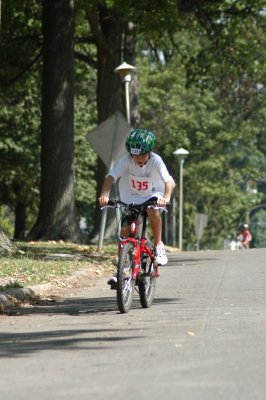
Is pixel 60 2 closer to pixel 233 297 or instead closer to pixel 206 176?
pixel 233 297

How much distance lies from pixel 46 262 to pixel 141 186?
18.2 feet

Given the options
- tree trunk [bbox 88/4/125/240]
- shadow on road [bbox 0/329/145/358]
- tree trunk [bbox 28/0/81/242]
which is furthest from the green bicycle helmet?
tree trunk [bbox 88/4/125/240]

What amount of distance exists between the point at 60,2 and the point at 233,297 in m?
13.9

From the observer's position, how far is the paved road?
6.23m

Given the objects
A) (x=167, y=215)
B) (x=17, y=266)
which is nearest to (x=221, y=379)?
(x=17, y=266)

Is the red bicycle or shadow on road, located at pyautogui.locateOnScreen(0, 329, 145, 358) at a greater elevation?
the red bicycle

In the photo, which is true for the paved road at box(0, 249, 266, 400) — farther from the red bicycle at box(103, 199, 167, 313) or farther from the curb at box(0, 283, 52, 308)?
the curb at box(0, 283, 52, 308)

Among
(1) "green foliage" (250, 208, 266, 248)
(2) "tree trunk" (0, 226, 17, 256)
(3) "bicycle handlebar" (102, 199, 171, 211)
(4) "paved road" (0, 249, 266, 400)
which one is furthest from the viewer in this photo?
(1) "green foliage" (250, 208, 266, 248)

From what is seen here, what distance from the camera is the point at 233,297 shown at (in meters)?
11.9

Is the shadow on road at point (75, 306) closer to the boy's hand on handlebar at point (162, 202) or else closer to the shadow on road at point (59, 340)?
the boy's hand on handlebar at point (162, 202)

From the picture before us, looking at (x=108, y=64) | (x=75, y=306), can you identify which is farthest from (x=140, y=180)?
(x=108, y=64)

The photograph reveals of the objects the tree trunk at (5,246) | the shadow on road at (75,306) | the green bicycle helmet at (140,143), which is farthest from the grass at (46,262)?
the green bicycle helmet at (140,143)

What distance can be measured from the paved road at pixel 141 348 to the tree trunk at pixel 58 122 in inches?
432

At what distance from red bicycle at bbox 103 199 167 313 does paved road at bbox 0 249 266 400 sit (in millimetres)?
177
